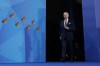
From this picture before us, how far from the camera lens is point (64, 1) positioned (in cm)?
1033

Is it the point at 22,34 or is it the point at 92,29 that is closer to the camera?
the point at 22,34

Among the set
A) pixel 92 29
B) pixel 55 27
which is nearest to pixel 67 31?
pixel 92 29

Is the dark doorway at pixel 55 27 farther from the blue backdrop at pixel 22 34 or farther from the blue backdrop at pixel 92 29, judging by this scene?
the blue backdrop at pixel 22 34

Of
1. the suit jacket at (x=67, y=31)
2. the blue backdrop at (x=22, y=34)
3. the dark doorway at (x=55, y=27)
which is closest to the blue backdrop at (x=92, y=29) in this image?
the suit jacket at (x=67, y=31)

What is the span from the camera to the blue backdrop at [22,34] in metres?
7.17

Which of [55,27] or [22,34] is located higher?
[55,27]

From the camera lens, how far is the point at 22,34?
7465 millimetres

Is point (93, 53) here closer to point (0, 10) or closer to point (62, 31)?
point (62, 31)

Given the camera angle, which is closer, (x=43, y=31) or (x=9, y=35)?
(x=9, y=35)

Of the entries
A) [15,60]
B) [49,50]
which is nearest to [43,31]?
[15,60]

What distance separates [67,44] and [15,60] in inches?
63.1

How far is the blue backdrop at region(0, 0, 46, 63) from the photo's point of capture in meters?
7.17

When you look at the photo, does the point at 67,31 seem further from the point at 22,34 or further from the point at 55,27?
the point at 55,27

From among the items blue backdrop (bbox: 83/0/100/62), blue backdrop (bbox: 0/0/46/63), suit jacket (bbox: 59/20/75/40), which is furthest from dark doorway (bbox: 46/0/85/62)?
suit jacket (bbox: 59/20/75/40)
